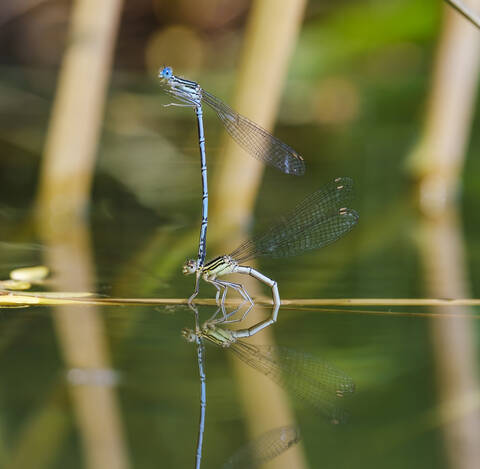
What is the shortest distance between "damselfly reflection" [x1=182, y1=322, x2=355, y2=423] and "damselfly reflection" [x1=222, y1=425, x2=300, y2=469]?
8cm

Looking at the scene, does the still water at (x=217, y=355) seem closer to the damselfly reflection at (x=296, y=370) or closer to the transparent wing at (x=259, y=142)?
the damselfly reflection at (x=296, y=370)

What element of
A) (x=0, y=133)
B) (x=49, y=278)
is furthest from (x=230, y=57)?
(x=49, y=278)

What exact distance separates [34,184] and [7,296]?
1.87 metres

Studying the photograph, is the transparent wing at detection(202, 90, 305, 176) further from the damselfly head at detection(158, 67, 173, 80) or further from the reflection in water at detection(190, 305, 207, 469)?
the reflection in water at detection(190, 305, 207, 469)

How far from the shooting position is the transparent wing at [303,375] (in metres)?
1.08

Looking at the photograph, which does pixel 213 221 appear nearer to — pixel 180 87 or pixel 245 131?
pixel 245 131

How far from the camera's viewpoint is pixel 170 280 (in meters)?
1.92

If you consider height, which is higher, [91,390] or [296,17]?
[296,17]

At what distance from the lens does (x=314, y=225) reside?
204 cm

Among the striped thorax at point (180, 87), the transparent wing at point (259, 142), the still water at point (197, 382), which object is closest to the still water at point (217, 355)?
the still water at point (197, 382)

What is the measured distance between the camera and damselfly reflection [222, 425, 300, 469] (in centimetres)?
86

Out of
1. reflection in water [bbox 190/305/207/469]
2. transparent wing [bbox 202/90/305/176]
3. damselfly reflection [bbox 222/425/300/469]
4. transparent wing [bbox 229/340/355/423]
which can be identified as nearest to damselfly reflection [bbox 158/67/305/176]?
transparent wing [bbox 202/90/305/176]

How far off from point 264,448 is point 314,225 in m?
1.17

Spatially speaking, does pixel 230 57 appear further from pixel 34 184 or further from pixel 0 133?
pixel 34 184
